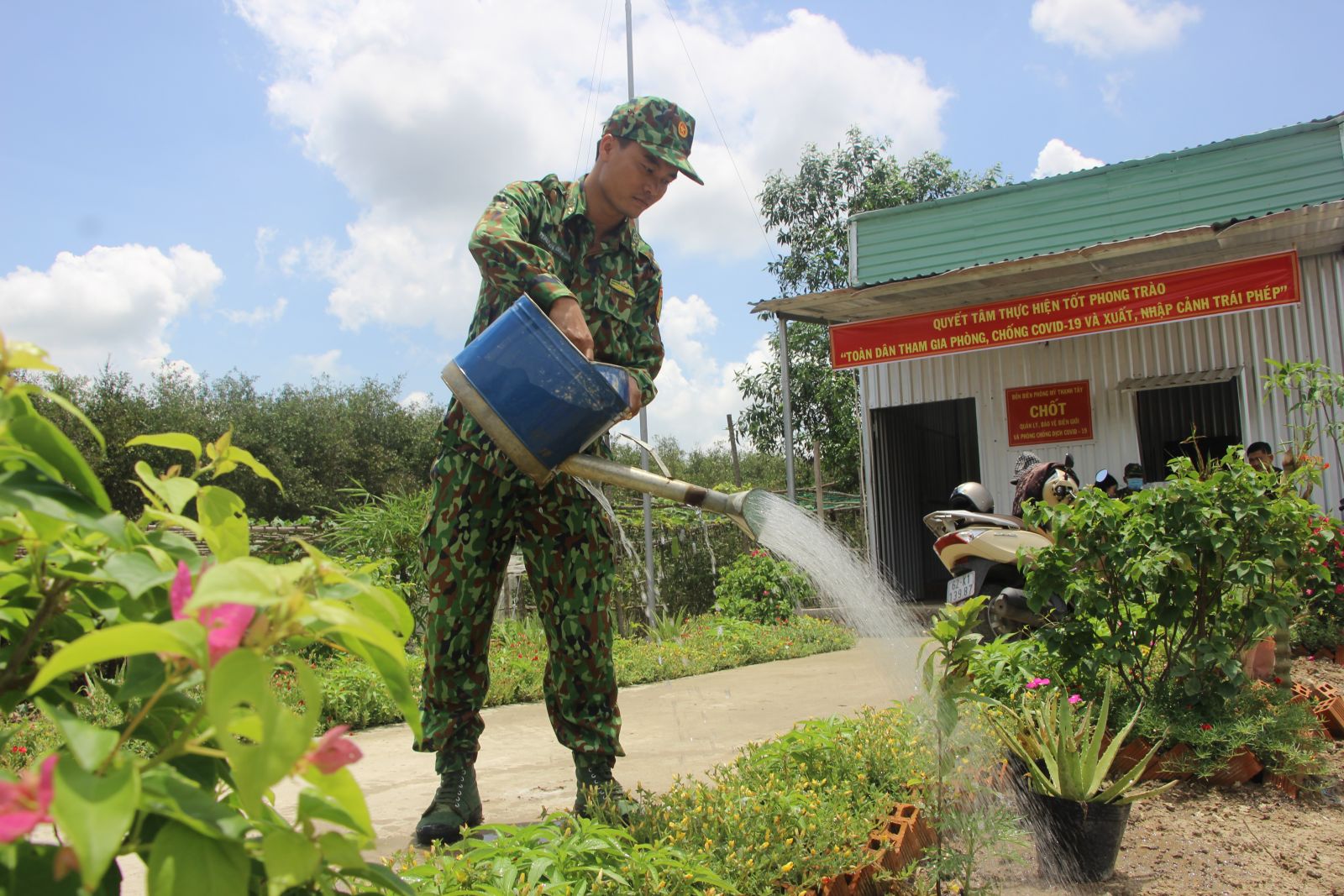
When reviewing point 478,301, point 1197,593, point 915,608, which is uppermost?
point 478,301

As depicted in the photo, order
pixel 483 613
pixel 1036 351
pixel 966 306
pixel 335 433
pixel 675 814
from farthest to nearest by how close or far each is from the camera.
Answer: pixel 335 433 → pixel 1036 351 → pixel 966 306 → pixel 483 613 → pixel 675 814

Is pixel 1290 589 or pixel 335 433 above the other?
pixel 335 433

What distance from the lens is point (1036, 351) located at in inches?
387

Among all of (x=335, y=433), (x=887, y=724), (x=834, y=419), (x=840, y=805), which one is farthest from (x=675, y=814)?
(x=335, y=433)

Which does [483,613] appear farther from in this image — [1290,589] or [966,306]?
[966,306]

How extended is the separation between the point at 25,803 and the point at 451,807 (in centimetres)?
209

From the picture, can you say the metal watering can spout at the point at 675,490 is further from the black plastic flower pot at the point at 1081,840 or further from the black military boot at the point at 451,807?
the black plastic flower pot at the point at 1081,840

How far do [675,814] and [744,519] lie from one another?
71 centimetres

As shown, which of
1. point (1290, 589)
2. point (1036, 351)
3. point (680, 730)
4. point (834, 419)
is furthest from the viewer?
point (834, 419)

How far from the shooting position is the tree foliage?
23.4 metres

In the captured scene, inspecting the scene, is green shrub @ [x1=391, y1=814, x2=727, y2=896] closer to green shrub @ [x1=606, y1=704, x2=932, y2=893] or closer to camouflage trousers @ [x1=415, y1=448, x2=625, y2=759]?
green shrub @ [x1=606, y1=704, x2=932, y2=893]

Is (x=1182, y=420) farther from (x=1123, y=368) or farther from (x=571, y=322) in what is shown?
(x=571, y=322)

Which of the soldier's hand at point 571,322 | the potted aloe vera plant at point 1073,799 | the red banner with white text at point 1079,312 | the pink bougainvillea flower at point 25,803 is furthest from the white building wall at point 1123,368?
the pink bougainvillea flower at point 25,803

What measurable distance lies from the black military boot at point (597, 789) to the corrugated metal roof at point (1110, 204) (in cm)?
748
